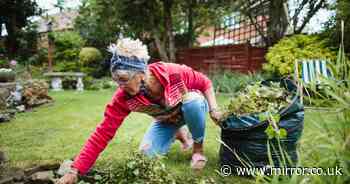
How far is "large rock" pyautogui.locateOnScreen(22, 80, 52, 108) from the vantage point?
6.98m

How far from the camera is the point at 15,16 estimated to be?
1547 centimetres

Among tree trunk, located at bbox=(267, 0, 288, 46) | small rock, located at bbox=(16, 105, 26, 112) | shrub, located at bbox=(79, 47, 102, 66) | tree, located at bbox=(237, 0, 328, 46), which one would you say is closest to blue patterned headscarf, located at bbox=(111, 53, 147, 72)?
small rock, located at bbox=(16, 105, 26, 112)

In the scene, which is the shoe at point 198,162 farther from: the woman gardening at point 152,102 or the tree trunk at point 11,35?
the tree trunk at point 11,35

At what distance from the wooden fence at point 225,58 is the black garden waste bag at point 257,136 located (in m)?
7.95

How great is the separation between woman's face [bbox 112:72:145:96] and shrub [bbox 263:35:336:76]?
5.79 meters

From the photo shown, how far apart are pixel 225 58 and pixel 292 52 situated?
146 inches

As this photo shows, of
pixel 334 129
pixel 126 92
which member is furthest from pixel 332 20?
pixel 334 129

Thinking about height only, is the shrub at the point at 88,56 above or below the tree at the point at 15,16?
below

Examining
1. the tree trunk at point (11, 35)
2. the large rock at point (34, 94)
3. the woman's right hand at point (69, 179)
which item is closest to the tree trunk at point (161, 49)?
the large rock at point (34, 94)

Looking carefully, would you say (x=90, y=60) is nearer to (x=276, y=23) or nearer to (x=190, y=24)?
(x=190, y=24)

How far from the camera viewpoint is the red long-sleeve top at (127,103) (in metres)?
2.10

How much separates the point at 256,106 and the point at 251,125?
0.16 m

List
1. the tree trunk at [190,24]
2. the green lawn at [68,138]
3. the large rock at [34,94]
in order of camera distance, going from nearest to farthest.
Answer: the green lawn at [68,138] → the large rock at [34,94] → the tree trunk at [190,24]

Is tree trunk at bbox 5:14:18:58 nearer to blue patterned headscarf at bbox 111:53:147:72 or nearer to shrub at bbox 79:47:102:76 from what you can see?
shrub at bbox 79:47:102:76
